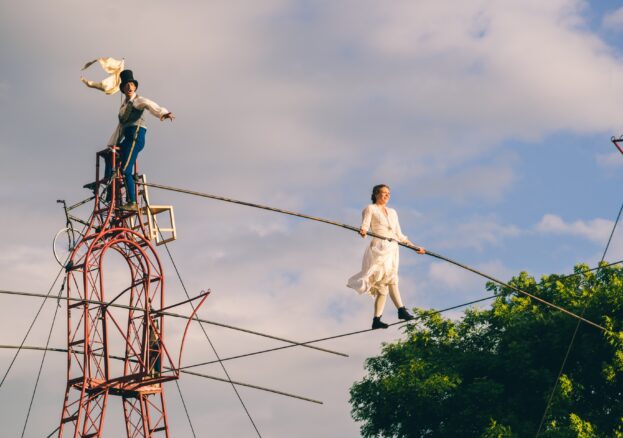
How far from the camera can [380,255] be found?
43.8ft

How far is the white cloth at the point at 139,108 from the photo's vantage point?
16078 mm

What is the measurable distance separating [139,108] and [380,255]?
6.42 metres

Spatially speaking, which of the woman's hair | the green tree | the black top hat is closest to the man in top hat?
the black top hat

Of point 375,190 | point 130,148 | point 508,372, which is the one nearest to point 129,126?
point 130,148

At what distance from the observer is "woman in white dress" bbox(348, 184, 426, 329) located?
13.2 metres

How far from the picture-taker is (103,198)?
65.6ft

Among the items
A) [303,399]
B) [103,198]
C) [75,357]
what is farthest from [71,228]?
[303,399]

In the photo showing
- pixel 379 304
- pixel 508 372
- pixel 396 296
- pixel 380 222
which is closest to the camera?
pixel 380 222

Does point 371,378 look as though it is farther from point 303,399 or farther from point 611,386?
point 303,399

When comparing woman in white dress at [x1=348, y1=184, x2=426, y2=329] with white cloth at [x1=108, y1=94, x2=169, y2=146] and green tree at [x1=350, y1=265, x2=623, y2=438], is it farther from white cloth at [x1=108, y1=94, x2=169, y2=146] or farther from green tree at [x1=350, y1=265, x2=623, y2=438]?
green tree at [x1=350, y1=265, x2=623, y2=438]

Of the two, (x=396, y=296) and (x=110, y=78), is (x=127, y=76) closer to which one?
(x=110, y=78)

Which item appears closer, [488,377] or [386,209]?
[386,209]

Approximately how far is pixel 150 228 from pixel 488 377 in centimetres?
1714

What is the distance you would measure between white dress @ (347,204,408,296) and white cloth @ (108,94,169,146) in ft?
12.6
